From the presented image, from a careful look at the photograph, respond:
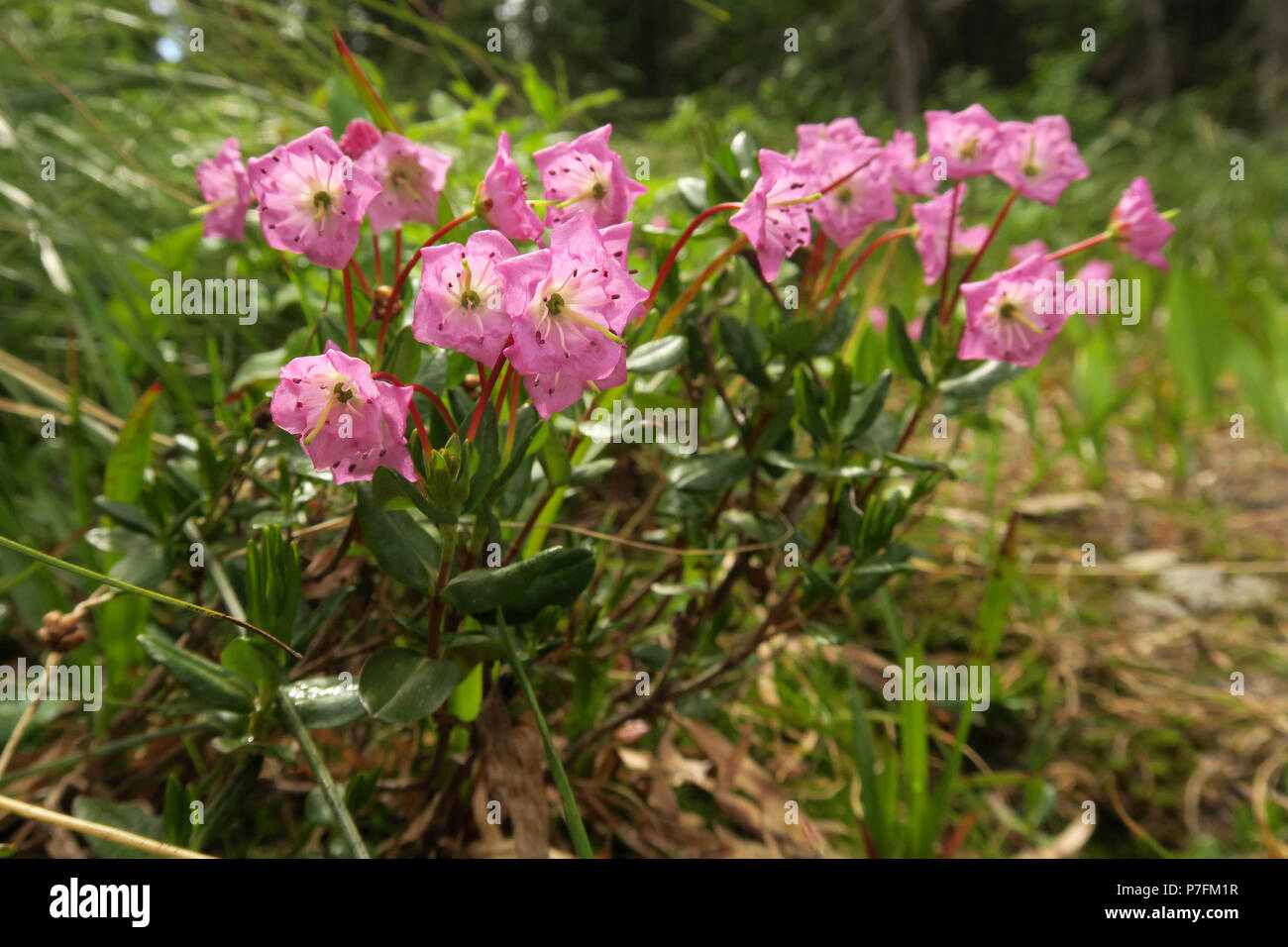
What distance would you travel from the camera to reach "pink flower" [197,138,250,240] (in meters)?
0.86

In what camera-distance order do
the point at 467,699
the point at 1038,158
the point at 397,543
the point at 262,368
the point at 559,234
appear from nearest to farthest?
the point at 559,234
the point at 397,543
the point at 467,699
the point at 1038,158
the point at 262,368

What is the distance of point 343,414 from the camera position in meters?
0.64

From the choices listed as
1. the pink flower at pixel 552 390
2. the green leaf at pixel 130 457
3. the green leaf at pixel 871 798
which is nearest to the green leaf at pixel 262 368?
the green leaf at pixel 130 457

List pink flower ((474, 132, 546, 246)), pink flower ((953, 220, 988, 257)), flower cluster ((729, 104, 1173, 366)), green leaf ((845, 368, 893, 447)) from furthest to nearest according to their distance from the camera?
pink flower ((953, 220, 988, 257)) → green leaf ((845, 368, 893, 447)) → flower cluster ((729, 104, 1173, 366)) → pink flower ((474, 132, 546, 246))

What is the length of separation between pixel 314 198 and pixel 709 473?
0.46 m

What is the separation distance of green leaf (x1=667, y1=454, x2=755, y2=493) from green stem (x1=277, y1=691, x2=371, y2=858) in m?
0.42

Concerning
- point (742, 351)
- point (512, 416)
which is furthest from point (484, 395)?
point (742, 351)

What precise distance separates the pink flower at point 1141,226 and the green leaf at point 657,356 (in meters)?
0.53

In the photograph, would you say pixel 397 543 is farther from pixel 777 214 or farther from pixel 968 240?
pixel 968 240

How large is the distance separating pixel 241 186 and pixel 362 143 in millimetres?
152

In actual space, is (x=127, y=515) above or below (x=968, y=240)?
below

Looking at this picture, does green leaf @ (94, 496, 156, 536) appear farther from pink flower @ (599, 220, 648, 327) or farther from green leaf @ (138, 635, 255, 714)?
pink flower @ (599, 220, 648, 327)

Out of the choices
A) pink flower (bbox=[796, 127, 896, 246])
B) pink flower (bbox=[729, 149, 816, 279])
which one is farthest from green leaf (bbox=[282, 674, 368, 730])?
pink flower (bbox=[796, 127, 896, 246])
